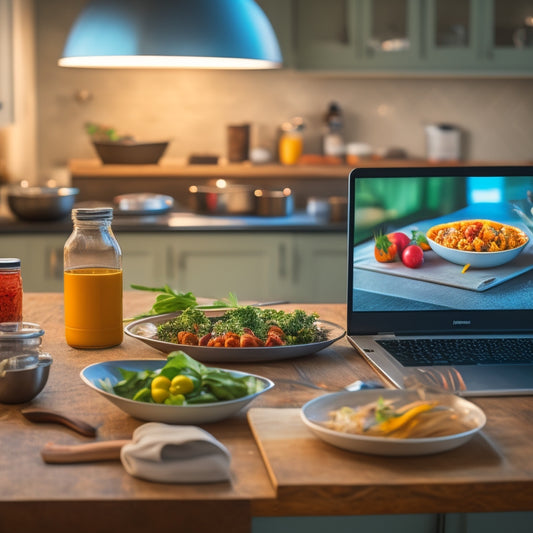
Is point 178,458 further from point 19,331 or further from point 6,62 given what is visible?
point 6,62

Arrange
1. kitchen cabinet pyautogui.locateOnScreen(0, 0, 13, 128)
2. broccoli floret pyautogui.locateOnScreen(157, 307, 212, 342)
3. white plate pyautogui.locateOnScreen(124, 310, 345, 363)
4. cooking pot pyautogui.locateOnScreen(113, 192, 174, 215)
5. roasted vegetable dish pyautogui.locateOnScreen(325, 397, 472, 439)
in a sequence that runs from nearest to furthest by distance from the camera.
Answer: roasted vegetable dish pyautogui.locateOnScreen(325, 397, 472, 439) → white plate pyautogui.locateOnScreen(124, 310, 345, 363) → broccoli floret pyautogui.locateOnScreen(157, 307, 212, 342) → kitchen cabinet pyautogui.locateOnScreen(0, 0, 13, 128) → cooking pot pyautogui.locateOnScreen(113, 192, 174, 215)

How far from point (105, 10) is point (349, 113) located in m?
2.77

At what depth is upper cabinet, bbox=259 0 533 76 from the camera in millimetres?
4113

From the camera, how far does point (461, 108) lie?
453 cm

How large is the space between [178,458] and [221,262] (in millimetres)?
2730

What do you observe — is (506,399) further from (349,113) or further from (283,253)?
(349,113)

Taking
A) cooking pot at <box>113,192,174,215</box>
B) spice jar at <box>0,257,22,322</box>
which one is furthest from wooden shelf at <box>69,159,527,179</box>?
spice jar at <box>0,257,22,322</box>

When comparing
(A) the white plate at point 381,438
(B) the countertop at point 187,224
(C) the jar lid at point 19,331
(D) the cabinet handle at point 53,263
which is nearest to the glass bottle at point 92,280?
(C) the jar lid at point 19,331

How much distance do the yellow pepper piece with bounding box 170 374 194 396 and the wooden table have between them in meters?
0.06

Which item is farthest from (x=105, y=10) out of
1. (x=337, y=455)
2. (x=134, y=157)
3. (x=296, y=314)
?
(x=134, y=157)

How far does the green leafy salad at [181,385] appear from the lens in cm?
113

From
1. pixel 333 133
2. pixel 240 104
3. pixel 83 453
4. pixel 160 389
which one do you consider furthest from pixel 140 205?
pixel 83 453

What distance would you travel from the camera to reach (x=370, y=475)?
0.97m

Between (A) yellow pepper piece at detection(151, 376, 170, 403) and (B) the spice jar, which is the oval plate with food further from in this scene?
(B) the spice jar
